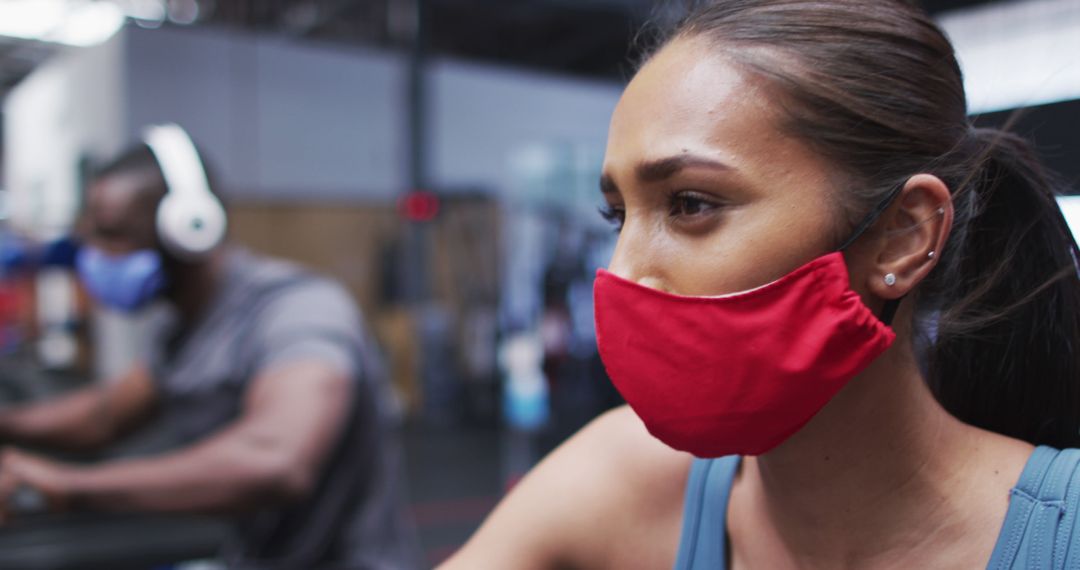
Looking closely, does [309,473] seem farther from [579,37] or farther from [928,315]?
[579,37]

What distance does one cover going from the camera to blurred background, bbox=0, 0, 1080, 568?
233 inches

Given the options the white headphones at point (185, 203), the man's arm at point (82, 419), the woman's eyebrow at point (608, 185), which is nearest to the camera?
the woman's eyebrow at point (608, 185)

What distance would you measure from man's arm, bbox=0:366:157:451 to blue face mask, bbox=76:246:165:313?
0.27 meters

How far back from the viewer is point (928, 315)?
37.0 inches

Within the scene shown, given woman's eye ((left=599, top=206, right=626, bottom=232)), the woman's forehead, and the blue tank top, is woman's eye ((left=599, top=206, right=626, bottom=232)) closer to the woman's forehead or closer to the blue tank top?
the woman's forehead

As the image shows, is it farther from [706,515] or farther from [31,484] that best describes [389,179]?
[706,515]

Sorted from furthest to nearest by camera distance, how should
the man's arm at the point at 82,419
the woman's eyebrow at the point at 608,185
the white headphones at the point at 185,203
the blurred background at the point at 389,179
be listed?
the blurred background at the point at 389,179, the man's arm at the point at 82,419, the white headphones at the point at 185,203, the woman's eyebrow at the point at 608,185

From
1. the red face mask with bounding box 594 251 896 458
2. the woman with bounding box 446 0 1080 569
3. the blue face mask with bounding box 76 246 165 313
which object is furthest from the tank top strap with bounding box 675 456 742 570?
the blue face mask with bounding box 76 246 165 313

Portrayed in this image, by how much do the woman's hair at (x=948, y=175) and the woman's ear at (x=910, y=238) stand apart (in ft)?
0.08

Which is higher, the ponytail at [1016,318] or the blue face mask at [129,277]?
the ponytail at [1016,318]

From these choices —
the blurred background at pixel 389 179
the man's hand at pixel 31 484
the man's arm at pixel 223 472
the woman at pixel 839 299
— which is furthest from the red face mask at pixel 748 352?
the blurred background at pixel 389 179

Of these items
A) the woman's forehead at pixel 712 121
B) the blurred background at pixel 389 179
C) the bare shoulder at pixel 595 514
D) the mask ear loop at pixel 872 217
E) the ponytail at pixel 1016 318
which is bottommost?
the blurred background at pixel 389 179

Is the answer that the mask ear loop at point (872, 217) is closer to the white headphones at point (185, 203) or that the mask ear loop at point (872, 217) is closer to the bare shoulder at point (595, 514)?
the bare shoulder at point (595, 514)

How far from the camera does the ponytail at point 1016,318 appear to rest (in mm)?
951
